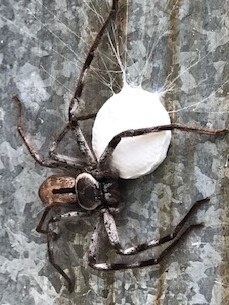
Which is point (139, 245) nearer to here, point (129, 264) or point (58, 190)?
point (129, 264)

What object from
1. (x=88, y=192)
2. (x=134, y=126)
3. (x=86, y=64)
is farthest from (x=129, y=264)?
(x=86, y=64)

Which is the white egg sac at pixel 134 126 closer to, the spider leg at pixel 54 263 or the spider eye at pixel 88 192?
the spider eye at pixel 88 192

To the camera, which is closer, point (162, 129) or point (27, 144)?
point (162, 129)

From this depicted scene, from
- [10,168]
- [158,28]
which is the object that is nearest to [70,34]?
[158,28]

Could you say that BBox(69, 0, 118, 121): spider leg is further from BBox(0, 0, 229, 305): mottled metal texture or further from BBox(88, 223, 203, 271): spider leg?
BBox(88, 223, 203, 271): spider leg

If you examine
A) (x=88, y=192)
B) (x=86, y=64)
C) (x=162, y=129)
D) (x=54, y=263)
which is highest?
(x=86, y=64)
